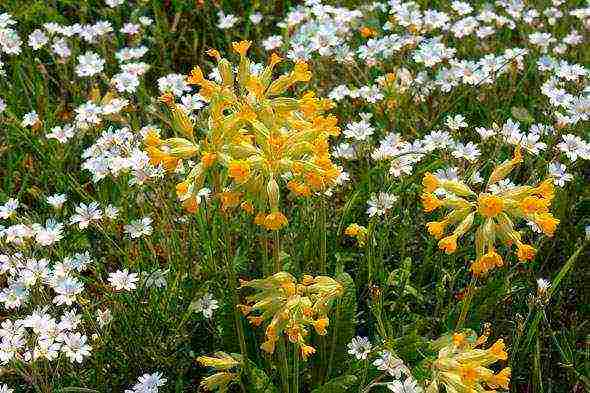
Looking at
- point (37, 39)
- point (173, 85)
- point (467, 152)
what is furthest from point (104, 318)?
point (37, 39)

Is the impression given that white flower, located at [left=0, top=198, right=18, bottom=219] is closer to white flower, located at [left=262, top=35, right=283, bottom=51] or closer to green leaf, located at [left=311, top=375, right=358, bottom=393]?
green leaf, located at [left=311, top=375, right=358, bottom=393]

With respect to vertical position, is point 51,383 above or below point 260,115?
below

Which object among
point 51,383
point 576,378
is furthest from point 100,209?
point 576,378

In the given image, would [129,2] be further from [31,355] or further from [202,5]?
[31,355]

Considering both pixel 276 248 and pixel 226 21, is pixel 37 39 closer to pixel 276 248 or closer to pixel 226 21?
pixel 226 21

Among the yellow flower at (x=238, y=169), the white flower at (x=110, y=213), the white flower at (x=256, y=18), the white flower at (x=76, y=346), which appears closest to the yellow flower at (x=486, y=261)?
the yellow flower at (x=238, y=169)

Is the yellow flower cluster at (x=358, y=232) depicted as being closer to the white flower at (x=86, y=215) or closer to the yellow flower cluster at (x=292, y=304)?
the yellow flower cluster at (x=292, y=304)

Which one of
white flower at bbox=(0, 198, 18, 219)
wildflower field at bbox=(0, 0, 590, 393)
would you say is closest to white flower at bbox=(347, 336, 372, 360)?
wildflower field at bbox=(0, 0, 590, 393)

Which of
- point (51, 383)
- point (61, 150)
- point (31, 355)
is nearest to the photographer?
point (31, 355)
